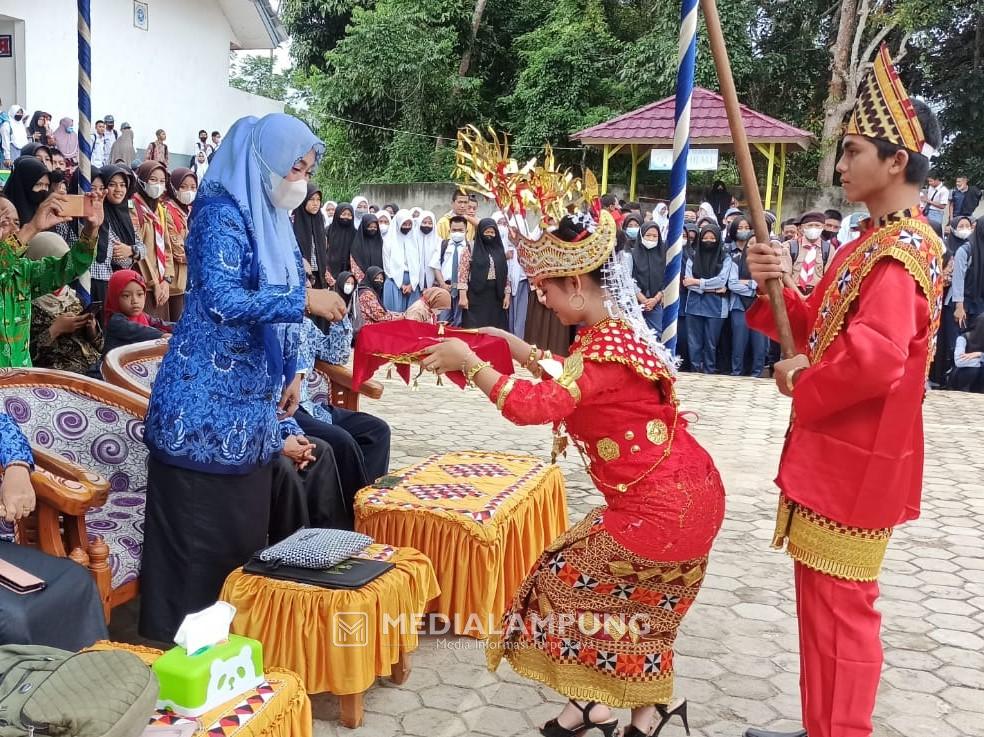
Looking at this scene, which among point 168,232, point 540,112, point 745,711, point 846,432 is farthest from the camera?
point 540,112

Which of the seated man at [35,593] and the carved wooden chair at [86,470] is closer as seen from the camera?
the seated man at [35,593]

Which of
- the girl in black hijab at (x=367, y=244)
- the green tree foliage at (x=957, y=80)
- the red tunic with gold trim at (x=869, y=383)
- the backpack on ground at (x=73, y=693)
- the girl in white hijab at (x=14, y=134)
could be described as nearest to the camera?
the backpack on ground at (x=73, y=693)

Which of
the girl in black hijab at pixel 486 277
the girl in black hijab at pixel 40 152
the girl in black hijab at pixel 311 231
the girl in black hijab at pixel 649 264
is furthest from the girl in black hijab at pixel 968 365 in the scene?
the girl in black hijab at pixel 40 152

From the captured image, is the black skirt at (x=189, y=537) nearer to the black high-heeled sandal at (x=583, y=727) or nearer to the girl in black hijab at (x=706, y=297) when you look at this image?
the black high-heeled sandal at (x=583, y=727)

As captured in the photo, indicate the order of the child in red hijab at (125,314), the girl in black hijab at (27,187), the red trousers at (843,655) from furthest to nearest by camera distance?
the girl in black hijab at (27,187), the child in red hijab at (125,314), the red trousers at (843,655)

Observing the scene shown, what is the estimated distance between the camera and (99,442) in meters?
3.45

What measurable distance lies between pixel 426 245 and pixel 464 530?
27.3 feet

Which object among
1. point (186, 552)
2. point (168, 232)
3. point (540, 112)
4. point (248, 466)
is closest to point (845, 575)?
point (248, 466)

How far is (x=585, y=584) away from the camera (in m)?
2.46

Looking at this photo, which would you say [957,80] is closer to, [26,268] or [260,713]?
[26,268]

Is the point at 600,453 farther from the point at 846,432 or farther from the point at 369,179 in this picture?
the point at 369,179

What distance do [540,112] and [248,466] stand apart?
17927mm

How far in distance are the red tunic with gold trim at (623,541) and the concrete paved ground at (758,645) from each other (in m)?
0.45

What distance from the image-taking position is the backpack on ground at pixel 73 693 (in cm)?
163
